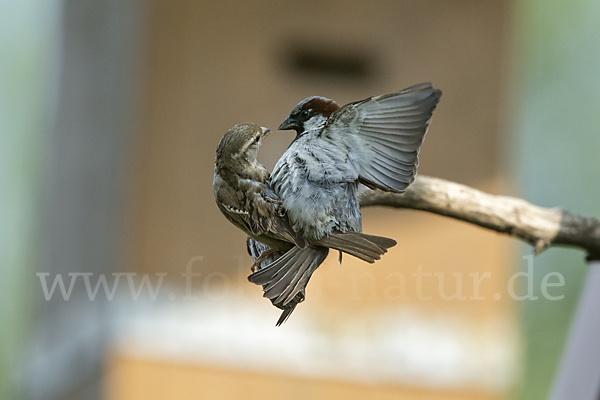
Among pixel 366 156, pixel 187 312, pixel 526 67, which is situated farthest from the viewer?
pixel 526 67

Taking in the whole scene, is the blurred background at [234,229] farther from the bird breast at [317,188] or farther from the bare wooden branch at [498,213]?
the bird breast at [317,188]

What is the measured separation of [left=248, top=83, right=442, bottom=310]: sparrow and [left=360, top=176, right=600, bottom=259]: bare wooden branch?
0.50 m

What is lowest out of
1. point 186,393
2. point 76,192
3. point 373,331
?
point 186,393

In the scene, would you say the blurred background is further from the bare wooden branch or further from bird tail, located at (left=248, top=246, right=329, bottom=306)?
bird tail, located at (left=248, top=246, right=329, bottom=306)

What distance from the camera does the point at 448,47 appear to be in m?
4.20

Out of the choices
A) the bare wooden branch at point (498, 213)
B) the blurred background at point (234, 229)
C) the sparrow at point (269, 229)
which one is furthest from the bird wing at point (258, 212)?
the blurred background at point (234, 229)

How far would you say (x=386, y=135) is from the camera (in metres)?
1.16

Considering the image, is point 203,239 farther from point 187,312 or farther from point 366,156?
point 366,156

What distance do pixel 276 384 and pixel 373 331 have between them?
68cm

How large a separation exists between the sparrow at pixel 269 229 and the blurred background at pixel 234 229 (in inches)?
109

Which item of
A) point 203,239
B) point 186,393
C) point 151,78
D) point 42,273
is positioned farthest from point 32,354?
point 151,78

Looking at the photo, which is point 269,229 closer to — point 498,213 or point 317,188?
point 317,188

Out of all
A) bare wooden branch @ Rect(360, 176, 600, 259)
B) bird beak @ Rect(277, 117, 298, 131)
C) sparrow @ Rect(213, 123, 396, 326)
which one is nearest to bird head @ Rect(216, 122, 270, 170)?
sparrow @ Rect(213, 123, 396, 326)

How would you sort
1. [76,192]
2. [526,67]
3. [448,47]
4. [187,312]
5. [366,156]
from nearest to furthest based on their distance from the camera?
[366,156] → [187,312] → [448,47] → [76,192] → [526,67]
